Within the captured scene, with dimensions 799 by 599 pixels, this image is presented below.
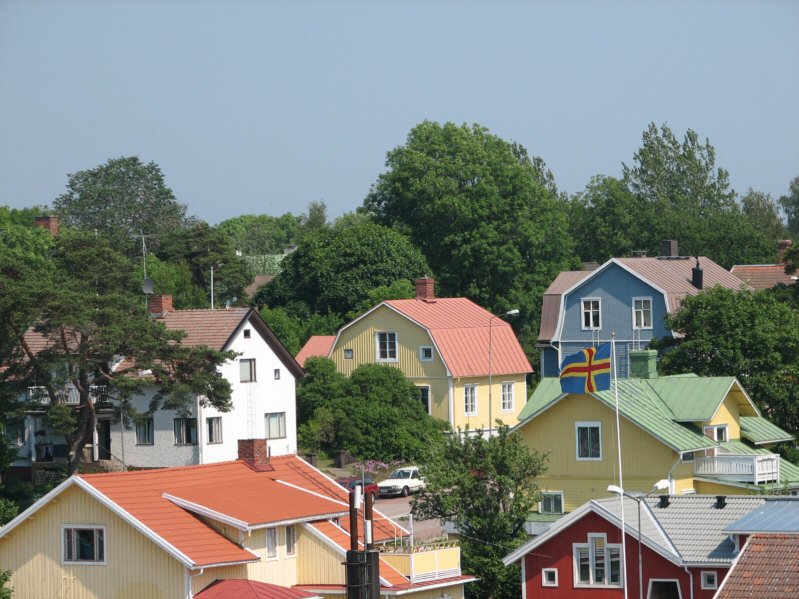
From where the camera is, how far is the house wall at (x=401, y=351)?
70188mm

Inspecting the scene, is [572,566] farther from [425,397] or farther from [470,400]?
[470,400]

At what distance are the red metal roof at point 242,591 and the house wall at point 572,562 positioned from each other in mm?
7889

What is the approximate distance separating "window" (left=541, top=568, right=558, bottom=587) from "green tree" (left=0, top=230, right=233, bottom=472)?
718 inches

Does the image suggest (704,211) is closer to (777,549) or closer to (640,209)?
(640,209)

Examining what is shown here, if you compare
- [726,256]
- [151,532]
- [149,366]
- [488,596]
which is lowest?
[488,596]

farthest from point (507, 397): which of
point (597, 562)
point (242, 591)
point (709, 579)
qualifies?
point (242, 591)

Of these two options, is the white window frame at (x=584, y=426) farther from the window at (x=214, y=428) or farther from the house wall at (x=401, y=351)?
the house wall at (x=401, y=351)

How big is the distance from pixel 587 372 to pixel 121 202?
8562cm

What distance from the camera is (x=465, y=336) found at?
237 ft

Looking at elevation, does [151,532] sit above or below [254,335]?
below

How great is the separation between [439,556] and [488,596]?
5.60m

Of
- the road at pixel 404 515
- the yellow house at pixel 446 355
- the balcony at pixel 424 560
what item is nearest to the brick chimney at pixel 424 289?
the yellow house at pixel 446 355

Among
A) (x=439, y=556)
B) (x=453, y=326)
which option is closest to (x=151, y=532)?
(x=439, y=556)

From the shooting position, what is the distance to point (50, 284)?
5228 centimetres
